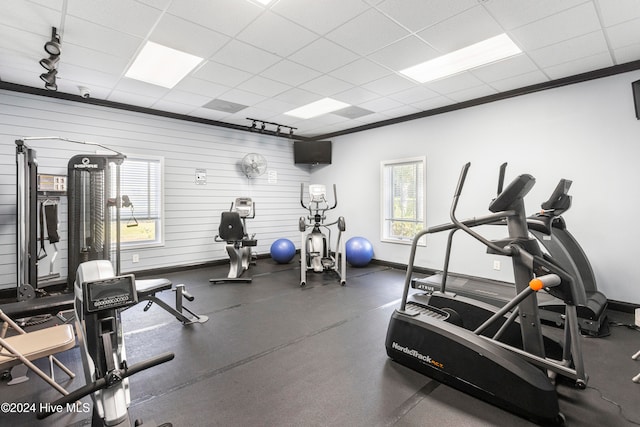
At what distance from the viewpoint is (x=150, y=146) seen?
17.2ft

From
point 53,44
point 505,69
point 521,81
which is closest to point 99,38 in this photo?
point 53,44

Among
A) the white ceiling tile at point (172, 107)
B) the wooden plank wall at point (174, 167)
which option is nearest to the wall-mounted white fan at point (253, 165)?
the wooden plank wall at point (174, 167)

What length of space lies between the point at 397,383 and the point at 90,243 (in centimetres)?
427

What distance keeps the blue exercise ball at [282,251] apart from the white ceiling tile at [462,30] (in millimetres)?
4441

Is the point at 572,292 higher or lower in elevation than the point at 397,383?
higher

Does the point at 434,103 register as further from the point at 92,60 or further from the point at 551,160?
the point at 92,60

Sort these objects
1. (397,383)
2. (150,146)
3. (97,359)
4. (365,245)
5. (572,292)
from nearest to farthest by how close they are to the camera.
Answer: (97,359) → (572,292) → (397,383) → (150,146) → (365,245)

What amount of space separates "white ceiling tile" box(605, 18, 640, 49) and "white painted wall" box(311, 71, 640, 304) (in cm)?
66

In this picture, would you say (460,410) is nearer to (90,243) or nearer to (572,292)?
(572,292)

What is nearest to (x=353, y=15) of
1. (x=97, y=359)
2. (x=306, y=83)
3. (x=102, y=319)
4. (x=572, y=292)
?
(x=306, y=83)

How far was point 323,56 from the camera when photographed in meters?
3.34

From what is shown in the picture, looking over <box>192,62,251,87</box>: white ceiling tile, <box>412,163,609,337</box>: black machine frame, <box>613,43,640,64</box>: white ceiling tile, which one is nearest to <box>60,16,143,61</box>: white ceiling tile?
<box>192,62,251,87</box>: white ceiling tile

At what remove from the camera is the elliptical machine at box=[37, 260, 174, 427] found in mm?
1410

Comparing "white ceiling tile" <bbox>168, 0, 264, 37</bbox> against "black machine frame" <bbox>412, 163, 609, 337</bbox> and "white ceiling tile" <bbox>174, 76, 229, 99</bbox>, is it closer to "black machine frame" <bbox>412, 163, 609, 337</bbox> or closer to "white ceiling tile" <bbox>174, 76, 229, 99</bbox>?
"white ceiling tile" <bbox>174, 76, 229, 99</bbox>
